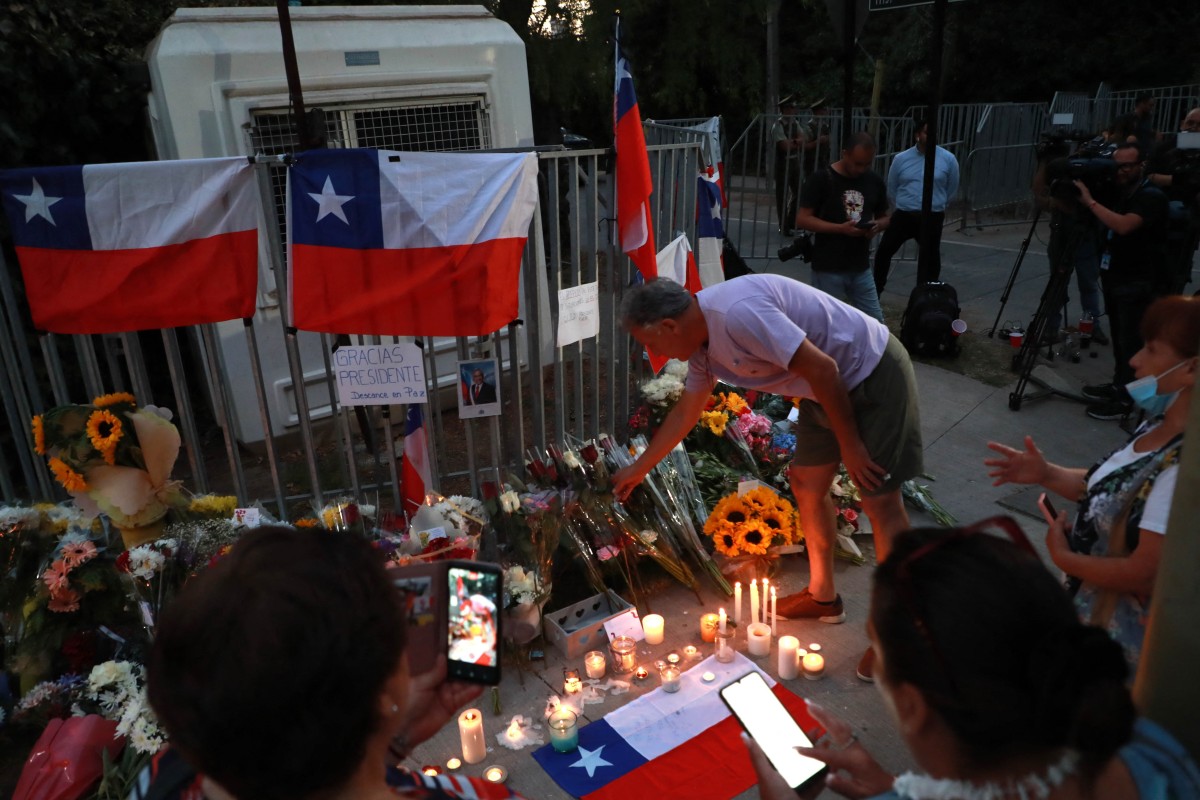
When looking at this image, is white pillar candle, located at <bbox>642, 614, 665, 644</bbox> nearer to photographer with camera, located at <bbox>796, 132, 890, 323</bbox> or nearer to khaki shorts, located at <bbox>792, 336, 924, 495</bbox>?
khaki shorts, located at <bbox>792, 336, 924, 495</bbox>

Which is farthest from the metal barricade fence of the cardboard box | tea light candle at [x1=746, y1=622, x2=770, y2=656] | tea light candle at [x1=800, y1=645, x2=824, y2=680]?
tea light candle at [x1=800, y1=645, x2=824, y2=680]

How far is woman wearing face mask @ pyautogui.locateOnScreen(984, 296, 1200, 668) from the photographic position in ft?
6.39

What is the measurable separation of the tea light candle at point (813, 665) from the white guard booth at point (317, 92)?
3086mm

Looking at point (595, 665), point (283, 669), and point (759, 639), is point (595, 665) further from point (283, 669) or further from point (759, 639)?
point (283, 669)

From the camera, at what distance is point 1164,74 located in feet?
58.8

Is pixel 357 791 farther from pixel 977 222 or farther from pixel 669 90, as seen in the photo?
pixel 669 90

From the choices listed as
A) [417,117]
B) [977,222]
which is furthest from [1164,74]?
[417,117]

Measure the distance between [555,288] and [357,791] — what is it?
3.00 meters

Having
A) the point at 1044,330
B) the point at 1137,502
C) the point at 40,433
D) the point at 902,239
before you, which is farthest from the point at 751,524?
the point at 902,239

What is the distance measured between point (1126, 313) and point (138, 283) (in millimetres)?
5517

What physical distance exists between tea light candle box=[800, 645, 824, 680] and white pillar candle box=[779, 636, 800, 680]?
38mm

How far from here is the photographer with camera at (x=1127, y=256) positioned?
5277 millimetres

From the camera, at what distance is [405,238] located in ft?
11.0

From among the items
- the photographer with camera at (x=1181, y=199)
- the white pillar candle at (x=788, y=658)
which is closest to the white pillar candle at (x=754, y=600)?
the white pillar candle at (x=788, y=658)
